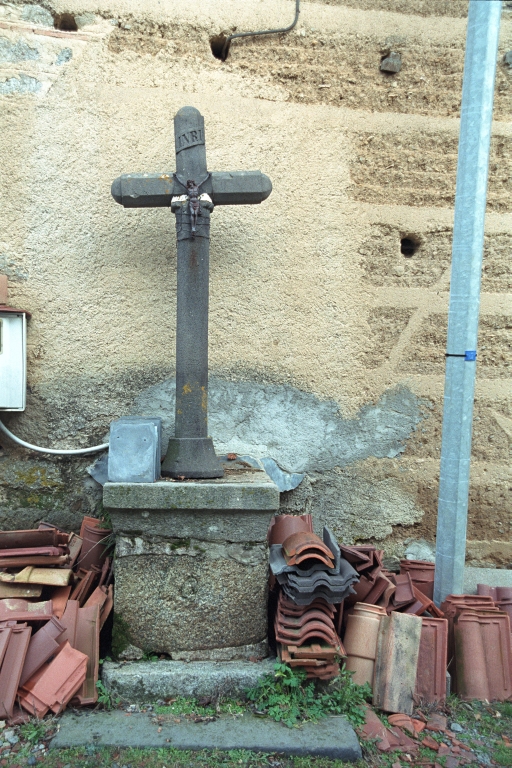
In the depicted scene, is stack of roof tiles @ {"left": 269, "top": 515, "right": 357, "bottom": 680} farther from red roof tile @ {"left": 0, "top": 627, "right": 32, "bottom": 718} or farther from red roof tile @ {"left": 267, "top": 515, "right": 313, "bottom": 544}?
red roof tile @ {"left": 0, "top": 627, "right": 32, "bottom": 718}

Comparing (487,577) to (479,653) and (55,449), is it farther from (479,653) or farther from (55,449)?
(55,449)

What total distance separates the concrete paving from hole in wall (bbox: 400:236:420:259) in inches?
108

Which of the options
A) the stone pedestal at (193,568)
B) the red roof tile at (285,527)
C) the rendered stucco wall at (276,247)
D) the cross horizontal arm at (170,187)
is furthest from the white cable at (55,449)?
the cross horizontal arm at (170,187)

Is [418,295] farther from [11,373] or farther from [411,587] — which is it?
[11,373]

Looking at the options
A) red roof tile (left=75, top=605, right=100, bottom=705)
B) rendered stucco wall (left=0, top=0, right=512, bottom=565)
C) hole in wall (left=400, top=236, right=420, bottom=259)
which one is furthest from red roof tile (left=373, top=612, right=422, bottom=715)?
hole in wall (left=400, top=236, right=420, bottom=259)

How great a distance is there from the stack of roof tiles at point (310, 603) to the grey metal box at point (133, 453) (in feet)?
2.52

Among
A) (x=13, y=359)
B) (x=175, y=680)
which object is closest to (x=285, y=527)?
(x=175, y=680)

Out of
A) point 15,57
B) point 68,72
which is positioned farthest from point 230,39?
point 15,57

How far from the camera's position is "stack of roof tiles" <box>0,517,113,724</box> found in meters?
2.45

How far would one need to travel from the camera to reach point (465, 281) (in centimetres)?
293

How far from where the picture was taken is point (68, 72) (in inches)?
138

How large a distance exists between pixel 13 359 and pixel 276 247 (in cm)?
173

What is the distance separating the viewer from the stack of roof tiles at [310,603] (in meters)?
2.56

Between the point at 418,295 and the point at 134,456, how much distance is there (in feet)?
6.99
